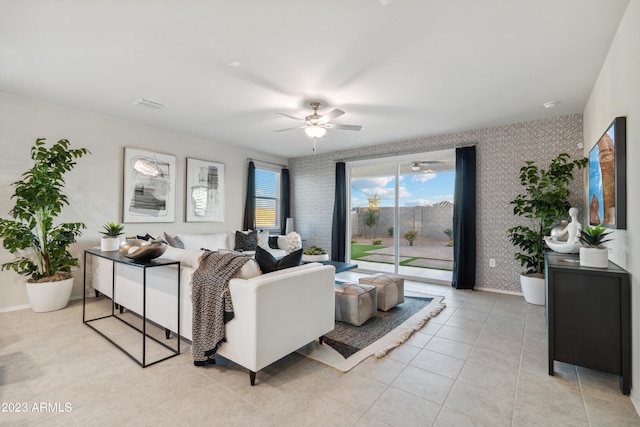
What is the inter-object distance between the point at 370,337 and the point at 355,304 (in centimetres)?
36

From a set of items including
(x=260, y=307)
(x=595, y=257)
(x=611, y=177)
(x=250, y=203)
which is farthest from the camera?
(x=250, y=203)

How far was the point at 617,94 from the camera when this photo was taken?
227 cm

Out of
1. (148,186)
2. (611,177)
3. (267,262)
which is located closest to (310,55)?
(267,262)

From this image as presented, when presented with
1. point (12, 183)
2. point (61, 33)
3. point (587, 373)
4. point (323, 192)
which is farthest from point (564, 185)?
point (12, 183)

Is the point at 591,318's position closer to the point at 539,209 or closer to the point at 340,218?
the point at 539,209

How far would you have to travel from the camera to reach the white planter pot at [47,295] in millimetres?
3382

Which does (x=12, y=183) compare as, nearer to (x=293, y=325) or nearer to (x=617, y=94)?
(x=293, y=325)

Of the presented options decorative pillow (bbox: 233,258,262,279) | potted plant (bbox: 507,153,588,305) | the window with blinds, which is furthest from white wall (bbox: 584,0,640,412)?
the window with blinds

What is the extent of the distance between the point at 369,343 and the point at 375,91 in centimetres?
268

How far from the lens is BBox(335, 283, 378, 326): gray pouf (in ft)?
10.00

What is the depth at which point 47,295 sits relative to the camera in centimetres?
342

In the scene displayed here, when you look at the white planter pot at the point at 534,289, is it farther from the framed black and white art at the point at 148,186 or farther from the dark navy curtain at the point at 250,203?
the framed black and white art at the point at 148,186

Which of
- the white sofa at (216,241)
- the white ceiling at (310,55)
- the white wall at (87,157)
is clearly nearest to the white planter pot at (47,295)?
the white wall at (87,157)

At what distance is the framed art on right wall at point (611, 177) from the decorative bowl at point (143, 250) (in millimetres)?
3502
